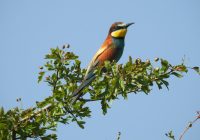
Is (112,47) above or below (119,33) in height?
below

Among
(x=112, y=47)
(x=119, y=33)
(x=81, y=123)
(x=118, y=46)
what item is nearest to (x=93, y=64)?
(x=112, y=47)

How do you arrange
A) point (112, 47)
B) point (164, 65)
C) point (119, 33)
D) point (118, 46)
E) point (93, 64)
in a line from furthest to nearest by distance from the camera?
1. point (119, 33)
2. point (118, 46)
3. point (112, 47)
4. point (93, 64)
5. point (164, 65)

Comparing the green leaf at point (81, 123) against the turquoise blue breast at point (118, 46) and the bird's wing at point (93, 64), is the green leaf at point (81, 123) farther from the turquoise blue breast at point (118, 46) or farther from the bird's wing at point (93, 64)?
the turquoise blue breast at point (118, 46)

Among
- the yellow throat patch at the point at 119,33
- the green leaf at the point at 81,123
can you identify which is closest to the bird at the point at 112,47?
the yellow throat patch at the point at 119,33

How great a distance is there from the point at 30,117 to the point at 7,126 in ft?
1.00

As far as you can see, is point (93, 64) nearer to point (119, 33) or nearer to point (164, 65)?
point (119, 33)

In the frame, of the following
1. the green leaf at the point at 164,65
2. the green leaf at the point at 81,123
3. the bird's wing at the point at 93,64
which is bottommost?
the green leaf at the point at 81,123

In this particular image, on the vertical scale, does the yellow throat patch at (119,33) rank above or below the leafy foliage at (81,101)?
above

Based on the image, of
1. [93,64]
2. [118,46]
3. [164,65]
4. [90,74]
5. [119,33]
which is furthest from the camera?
[119,33]

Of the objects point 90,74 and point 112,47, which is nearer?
point 90,74

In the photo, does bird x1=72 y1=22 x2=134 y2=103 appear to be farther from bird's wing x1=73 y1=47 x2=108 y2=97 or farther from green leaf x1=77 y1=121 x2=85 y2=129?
green leaf x1=77 y1=121 x2=85 y2=129

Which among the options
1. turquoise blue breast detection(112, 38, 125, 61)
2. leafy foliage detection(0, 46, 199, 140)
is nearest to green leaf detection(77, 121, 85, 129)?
leafy foliage detection(0, 46, 199, 140)

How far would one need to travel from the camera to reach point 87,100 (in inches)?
203

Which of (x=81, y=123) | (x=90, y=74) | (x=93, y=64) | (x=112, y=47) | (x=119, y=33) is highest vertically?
(x=119, y=33)
